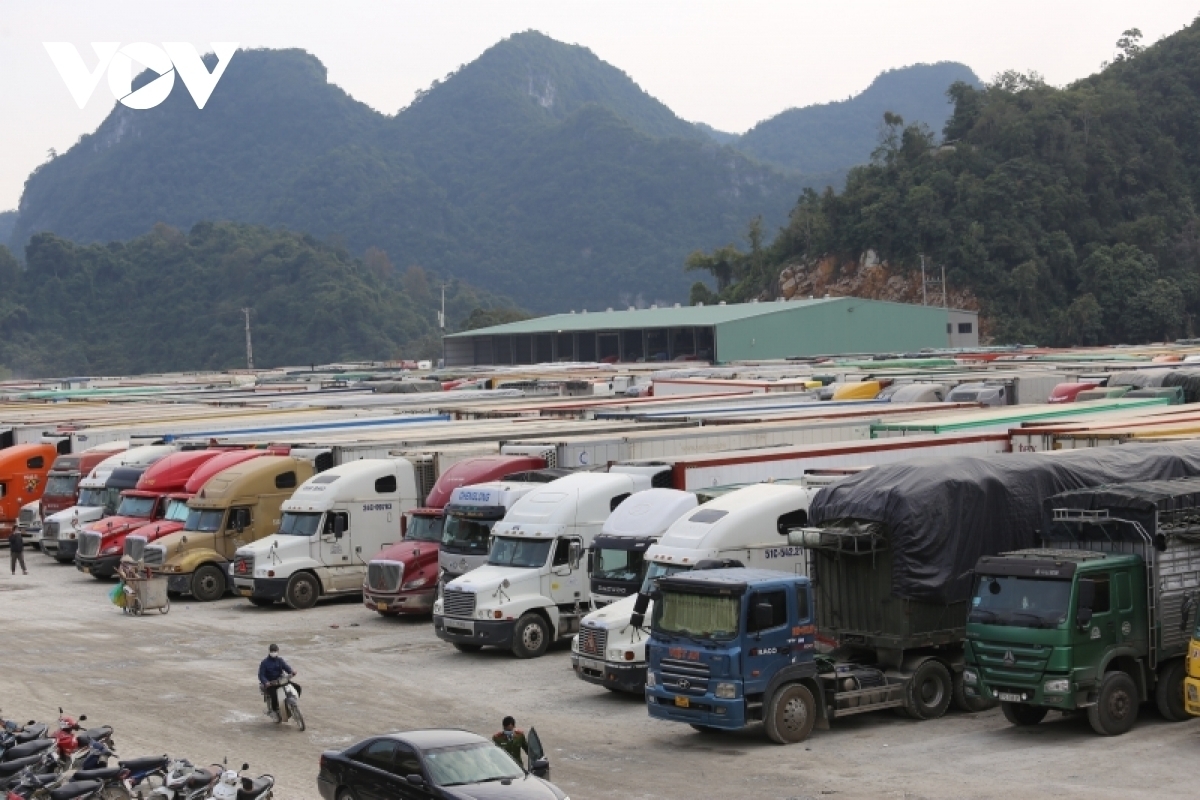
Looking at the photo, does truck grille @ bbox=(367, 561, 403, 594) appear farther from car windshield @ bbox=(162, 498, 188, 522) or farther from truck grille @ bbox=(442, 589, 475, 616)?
car windshield @ bbox=(162, 498, 188, 522)

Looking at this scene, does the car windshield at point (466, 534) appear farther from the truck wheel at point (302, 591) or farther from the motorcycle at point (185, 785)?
the motorcycle at point (185, 785)

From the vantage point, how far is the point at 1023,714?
1741 cm

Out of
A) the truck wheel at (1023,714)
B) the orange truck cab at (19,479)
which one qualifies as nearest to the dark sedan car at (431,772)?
the truck wheel at (1023,714)

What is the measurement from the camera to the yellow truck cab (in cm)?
3147

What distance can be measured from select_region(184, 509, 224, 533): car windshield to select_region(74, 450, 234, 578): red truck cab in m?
1.75

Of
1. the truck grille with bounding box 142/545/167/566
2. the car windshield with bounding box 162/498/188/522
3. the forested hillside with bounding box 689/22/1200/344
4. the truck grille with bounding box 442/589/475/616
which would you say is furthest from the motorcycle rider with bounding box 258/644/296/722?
the forested hillside with bounding box 689/22/1200/344

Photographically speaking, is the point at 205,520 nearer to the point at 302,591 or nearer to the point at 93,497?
the point at 302,591

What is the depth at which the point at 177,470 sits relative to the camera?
34.5 metres

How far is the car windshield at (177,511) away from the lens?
32.9m

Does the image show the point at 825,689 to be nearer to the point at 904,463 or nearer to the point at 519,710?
the point at 904,463

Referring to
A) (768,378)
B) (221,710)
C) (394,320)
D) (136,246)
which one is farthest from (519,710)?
(136,246)

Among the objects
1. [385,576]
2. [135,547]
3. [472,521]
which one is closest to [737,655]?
[472,521]

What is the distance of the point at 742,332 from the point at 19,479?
207 feet

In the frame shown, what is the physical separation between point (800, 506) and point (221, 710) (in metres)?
8.42
